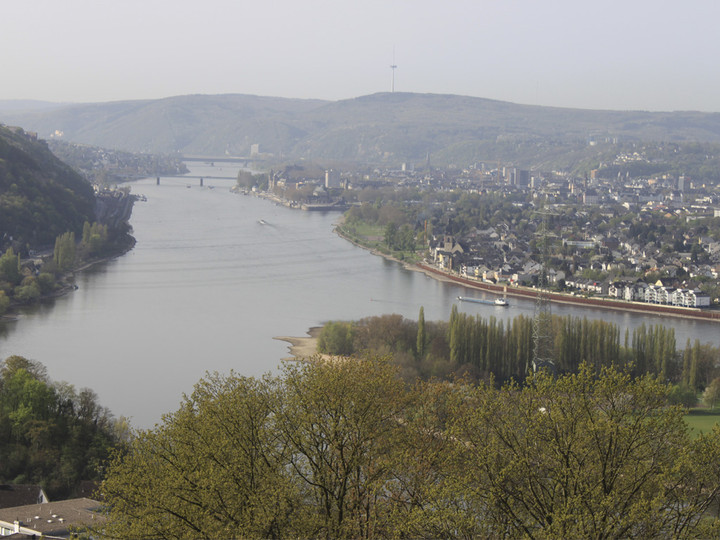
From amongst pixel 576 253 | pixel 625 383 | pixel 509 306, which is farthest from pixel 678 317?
pixel 625 383

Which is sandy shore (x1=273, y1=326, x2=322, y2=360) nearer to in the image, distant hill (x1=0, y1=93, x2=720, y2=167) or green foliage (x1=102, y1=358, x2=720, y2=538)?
green foliage (x1=102, y1=358, x2=720, y2=538)

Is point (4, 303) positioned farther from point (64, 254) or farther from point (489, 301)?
point (489, 301)

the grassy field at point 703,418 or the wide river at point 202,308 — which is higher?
the wide river at point 202,308

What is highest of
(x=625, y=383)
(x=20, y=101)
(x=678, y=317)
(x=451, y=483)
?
(x=20, y=101)

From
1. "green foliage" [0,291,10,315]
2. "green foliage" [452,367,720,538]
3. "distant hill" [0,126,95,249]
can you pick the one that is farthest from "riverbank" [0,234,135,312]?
"green foliage" [452,367,720,538]

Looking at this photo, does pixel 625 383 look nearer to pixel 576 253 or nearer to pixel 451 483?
pixel 451 483

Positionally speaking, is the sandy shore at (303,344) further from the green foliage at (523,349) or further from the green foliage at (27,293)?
the green foliage at (27,293)

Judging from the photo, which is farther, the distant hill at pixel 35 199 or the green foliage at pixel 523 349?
the distant hill at pixel 35 199

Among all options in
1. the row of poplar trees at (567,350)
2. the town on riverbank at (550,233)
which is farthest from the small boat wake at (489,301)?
the row of poplar trees at (567,350)
